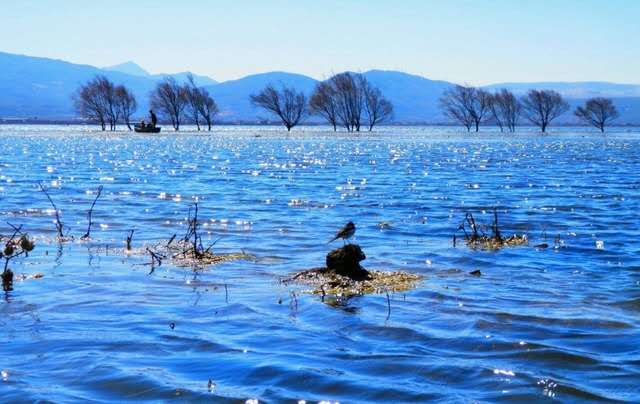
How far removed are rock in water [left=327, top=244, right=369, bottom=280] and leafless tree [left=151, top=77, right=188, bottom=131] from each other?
382 ft

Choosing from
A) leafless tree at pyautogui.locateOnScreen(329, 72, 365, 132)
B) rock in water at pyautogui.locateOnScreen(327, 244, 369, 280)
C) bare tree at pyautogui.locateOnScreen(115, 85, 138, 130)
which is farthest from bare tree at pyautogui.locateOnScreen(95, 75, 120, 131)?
rock in water at pyautogui.locateOnScreen(327, 244, 369, 280)

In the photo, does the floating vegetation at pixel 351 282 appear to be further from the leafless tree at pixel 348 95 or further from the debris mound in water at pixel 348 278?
the leafless tree at pixel 348 95

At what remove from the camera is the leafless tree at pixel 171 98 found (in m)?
126

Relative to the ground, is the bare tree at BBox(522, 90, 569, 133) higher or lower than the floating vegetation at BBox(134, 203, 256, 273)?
higher

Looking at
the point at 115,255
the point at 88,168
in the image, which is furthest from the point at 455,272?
the point at 88,168

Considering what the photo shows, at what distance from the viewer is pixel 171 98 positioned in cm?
12562

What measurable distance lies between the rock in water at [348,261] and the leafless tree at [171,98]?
11641cm

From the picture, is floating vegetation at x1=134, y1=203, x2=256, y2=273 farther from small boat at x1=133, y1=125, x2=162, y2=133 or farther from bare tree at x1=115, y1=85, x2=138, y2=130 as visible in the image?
bare tree at x1=115, y1=85, x2=138, y2=130

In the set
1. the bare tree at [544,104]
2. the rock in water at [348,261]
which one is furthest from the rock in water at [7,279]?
the bare tree at [544,104]

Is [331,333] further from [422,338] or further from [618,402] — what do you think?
[618,402]

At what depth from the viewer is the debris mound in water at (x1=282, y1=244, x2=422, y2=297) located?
32.6 ft

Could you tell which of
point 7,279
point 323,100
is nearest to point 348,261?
point 7,279

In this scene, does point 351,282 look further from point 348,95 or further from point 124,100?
point 124,100

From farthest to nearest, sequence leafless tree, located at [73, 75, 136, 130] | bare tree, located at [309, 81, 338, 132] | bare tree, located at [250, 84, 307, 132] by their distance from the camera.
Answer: bare tree, located at [309, 81, 338, 132], leafless tree, located at [73, 75, 136, 130], bare tree, located at [250, 84, 307, 132]
